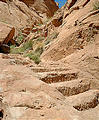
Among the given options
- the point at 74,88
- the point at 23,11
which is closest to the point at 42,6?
the point at 23,11

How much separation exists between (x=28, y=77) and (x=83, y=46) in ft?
10.5

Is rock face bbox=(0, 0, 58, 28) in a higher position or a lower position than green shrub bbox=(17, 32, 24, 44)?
higher

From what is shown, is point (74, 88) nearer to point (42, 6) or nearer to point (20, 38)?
point (20, 38)

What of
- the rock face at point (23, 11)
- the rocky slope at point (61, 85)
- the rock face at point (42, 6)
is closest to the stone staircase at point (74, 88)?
the rocky slope at point (61, 85)

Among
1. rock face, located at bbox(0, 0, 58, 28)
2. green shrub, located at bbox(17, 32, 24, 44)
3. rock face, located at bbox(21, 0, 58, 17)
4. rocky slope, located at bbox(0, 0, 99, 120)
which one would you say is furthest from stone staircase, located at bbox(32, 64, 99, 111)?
rock face, located at bbox(21, 0, 58, 17)

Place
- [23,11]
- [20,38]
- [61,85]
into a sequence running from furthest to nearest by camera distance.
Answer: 1. [23,11]
2. [20,38]
3. [61,85]

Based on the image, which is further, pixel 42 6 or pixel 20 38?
pixel 42 6

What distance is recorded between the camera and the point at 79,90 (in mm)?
3367

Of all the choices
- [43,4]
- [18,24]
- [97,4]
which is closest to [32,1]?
[43,4]

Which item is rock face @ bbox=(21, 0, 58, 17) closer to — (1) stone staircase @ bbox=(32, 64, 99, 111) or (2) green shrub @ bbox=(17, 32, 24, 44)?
(2) green shrub @ bbox=(17, 32, 24, 44)

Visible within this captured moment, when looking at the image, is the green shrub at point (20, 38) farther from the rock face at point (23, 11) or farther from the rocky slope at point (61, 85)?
the rocky slope at point (61, 85)

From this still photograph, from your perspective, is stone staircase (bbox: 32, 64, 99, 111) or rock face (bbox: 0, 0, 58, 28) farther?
rock face (bbox: 0, 0, 58, 28)

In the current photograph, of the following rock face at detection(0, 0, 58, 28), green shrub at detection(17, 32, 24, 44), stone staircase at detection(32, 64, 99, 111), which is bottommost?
stone staircase at detection(32, 64, 99, 111)

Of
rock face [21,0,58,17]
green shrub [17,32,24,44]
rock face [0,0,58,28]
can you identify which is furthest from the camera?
rock face [21,0,58,17]
